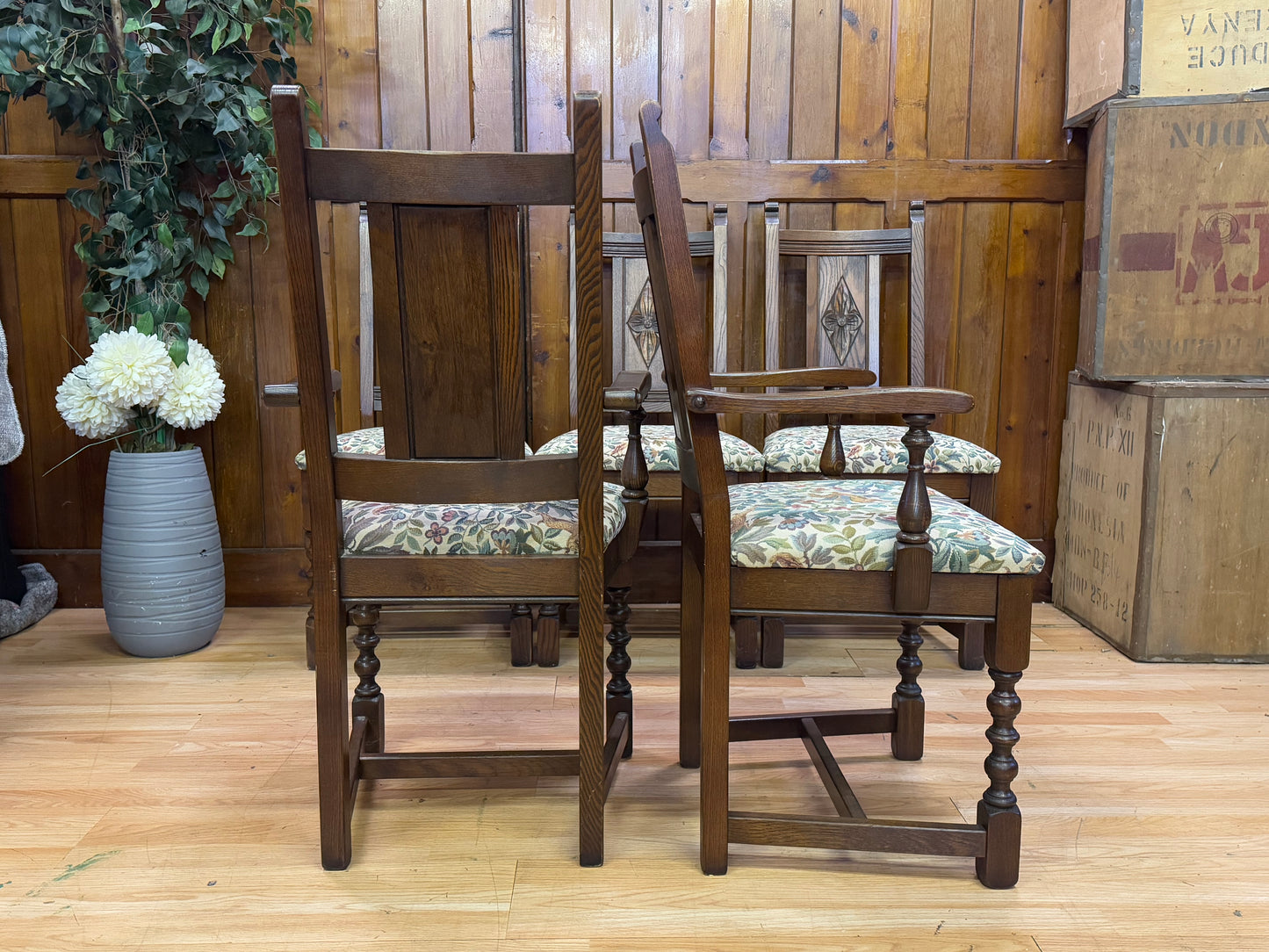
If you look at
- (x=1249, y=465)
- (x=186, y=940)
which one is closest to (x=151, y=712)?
(x=186, y=940)

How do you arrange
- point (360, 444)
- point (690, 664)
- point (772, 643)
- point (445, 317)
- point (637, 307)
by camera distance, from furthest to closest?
point (637, 307), point (772, 643), point (360, 444), point (690, 664), point (445, 317)

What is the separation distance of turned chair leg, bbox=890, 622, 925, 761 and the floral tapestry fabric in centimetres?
72

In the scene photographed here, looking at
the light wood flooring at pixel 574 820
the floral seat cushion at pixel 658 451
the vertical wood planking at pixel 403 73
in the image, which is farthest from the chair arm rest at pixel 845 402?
the vertical wood planking at pixel 403 73

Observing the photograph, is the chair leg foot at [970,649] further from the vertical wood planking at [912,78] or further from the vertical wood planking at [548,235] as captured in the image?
the vertical wood planking at [912,78]

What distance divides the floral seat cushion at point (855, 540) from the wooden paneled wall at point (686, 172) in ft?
4.30

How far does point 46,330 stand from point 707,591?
2283 millimetres

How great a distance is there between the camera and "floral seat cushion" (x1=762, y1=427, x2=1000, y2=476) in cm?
216

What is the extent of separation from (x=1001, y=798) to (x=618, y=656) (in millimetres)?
663

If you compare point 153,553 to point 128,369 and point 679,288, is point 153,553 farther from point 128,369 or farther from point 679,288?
point 679,288

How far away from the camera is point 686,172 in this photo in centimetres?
263

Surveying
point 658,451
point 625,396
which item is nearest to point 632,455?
point 625,396

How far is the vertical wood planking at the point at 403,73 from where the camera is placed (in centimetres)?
257

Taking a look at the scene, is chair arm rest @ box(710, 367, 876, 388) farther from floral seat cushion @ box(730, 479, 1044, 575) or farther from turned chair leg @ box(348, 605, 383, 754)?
turned chair leg @ box(348, 605, 383, 754)

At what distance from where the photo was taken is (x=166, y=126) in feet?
7.74
